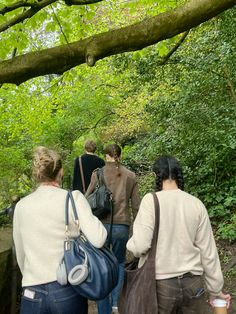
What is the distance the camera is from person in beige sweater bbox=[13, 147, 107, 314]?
2668 millimetres

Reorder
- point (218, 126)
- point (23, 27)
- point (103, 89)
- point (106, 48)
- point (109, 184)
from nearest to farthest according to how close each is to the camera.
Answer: point (106, 48), point (109, 184), point (23, 27), point (218, 126), point (103, 89)

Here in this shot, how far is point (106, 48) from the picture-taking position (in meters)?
4.06

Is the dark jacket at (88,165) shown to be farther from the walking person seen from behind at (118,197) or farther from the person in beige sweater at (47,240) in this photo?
the person in beige sweater at (47,240)

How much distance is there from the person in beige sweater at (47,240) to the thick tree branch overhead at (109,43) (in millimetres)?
1463

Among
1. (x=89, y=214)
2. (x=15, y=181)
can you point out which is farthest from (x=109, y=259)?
(x=15, y=181)

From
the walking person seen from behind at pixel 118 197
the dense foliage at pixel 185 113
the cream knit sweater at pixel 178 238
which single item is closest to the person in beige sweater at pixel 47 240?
the cream knit sweater at pixel 178 238

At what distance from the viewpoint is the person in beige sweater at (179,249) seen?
284 cm

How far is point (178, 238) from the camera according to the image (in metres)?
2.85

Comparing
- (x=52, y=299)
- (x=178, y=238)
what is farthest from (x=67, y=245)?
(x=178, y=238)

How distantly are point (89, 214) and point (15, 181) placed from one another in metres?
7.19

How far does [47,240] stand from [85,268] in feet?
0.99

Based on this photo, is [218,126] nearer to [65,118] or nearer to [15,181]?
[15,181]

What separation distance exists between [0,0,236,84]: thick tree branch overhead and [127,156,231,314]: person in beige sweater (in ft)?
5.67

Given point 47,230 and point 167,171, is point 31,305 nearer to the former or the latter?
point 47,230
